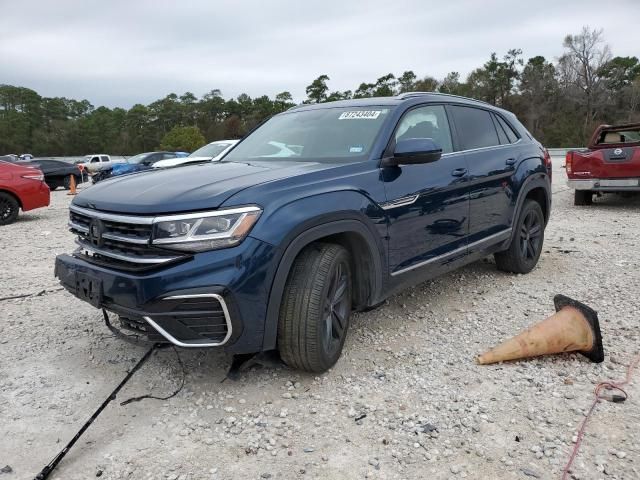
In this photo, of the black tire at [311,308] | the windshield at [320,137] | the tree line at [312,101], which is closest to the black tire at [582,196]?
the windshield at [320,137]

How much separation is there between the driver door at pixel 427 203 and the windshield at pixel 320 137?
21 cm

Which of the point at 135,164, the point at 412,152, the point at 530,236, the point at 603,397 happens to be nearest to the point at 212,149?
the point at 135,164

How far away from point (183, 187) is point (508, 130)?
139 inches

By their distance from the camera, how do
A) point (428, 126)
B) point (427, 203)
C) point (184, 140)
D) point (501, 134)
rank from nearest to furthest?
point (427, 203)
point (428, 126)
point (501, 134)
point (184, 140)

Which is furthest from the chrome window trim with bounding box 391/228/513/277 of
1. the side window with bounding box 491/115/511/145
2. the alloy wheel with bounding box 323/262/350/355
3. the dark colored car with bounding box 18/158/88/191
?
the dark colored car with bounding box 18/158/88/191

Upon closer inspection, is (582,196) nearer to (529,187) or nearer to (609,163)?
(609,163)

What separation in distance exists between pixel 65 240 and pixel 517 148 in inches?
249

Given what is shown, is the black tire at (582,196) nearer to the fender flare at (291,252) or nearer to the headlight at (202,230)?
the fender flare at (291,252)

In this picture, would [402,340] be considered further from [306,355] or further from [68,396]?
[68,396]

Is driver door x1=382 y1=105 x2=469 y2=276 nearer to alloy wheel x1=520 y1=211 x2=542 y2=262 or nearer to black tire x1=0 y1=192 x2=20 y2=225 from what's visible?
alloy wheel x1=520 y1=211 x2=542 y2=262

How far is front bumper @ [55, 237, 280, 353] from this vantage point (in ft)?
8.31

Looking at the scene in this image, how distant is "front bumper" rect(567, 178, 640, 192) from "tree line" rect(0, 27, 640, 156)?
3835 cm

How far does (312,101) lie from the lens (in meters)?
37.8

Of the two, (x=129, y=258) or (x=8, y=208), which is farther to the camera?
(x=8, y=208)
